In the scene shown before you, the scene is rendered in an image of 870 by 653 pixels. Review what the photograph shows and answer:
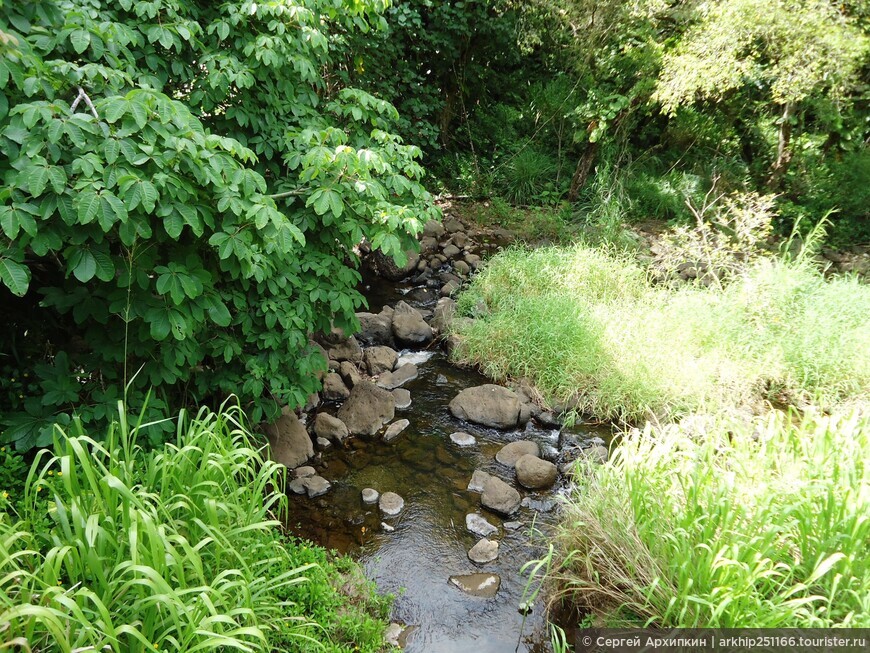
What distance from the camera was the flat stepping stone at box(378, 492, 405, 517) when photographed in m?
3.72

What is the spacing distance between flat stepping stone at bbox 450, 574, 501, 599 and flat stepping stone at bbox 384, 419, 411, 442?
4.83ft

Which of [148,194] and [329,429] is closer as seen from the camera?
[148,194]

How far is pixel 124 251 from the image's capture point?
2564mm

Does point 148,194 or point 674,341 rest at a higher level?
point 148,194

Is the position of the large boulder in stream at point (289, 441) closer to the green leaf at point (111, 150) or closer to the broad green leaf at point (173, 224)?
the broad green leaf at point (173, 224)

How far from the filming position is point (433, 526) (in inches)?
143

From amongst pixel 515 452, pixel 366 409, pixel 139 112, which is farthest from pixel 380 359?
pixel 139 112

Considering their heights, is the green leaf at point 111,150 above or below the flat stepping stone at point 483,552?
above

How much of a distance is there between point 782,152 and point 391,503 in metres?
7.90

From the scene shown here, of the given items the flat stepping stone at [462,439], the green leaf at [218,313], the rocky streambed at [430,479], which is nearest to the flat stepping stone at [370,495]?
the rocky streambed at [430,479]

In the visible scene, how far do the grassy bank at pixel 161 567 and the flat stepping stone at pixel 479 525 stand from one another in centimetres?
93

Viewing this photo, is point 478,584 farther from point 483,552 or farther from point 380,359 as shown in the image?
point 380,359

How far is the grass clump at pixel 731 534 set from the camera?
2148mm

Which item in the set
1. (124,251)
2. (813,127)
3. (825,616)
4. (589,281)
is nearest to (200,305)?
(124,251)
